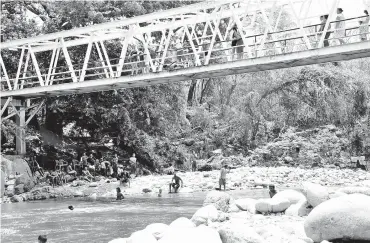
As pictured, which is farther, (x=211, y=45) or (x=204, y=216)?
(x=211, y=45)

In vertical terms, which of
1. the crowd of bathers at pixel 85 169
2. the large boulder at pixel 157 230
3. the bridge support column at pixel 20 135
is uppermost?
the bridge support column at pixel 20 135

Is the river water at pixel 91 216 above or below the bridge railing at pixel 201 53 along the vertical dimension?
below

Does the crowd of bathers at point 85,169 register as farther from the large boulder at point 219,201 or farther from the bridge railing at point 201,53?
the large boulder at point 219,201

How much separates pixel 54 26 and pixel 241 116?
35.7 feet

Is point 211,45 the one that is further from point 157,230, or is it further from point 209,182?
point 157,230

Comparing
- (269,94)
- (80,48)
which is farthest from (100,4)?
(269,94)

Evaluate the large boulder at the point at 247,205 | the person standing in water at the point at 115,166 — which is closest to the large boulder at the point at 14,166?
the person standing in water at the point at 115,166

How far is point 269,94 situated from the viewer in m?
28.5

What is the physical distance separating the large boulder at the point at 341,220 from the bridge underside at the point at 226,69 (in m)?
6.82

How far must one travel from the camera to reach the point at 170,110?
2628 centimetres

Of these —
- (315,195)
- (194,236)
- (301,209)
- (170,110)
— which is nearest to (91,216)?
(301,209)

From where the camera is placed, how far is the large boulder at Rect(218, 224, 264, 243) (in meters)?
7.43

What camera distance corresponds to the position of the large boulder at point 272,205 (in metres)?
10.9

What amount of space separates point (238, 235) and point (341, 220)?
1.48m
